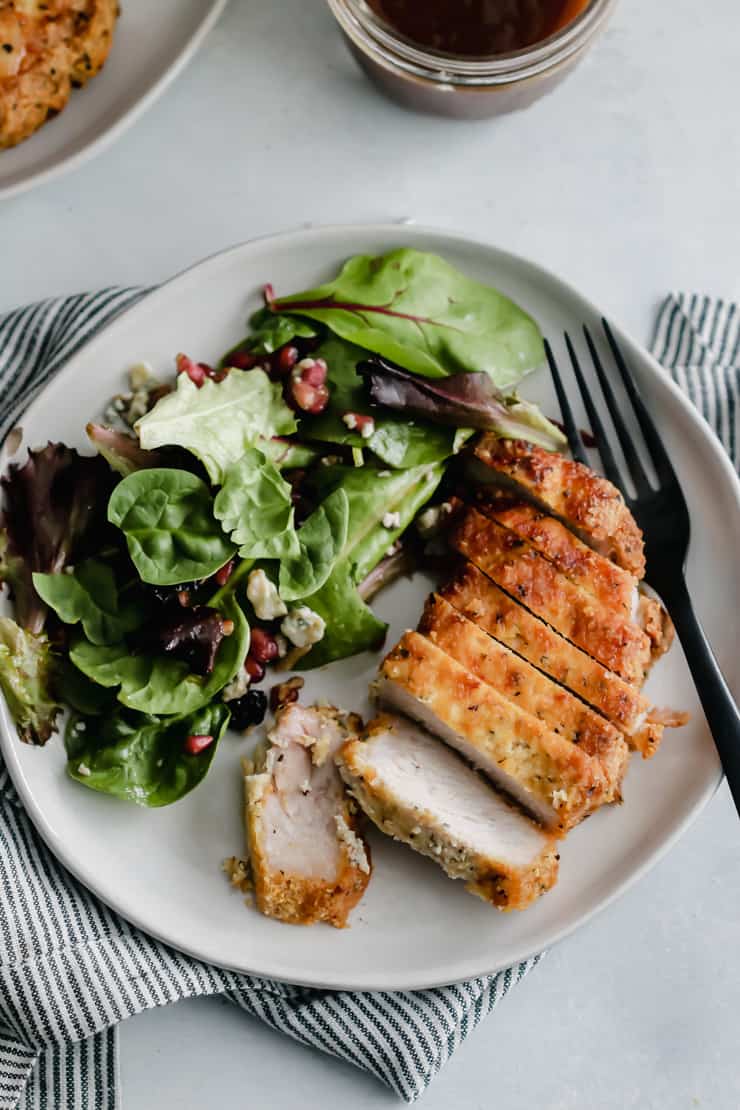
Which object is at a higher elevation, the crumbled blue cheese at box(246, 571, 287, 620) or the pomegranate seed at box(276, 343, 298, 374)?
the pomegranate seed at box(276, 343, 298, 374)

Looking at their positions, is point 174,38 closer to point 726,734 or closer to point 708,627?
point 708,627

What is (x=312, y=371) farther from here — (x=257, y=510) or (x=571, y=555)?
(x=571, y=555)

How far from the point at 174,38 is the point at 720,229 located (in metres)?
1.65

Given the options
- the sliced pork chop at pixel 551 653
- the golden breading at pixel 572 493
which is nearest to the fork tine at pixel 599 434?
the golden breading at pixel 572 493

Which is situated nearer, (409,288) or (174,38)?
(409,288)

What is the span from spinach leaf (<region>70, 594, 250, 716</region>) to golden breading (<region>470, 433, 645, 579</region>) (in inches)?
29.6

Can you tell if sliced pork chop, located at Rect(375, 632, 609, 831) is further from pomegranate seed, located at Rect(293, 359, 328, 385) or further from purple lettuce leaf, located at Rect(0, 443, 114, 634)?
purple lettuce leaf, located at Rect(0, 443, 114, 634)

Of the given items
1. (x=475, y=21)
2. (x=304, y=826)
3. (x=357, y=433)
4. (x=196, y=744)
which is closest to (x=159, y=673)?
(x=196, y=744)

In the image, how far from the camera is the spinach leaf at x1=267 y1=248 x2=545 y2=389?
9.72 ft

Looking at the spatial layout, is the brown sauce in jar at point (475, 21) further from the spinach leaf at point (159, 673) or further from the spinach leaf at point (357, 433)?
the spinach leaf at point (159, 673)

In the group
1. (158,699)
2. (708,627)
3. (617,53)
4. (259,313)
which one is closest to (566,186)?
(617,53)

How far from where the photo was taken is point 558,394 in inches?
121

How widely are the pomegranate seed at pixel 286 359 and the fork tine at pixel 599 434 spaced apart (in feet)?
2.41

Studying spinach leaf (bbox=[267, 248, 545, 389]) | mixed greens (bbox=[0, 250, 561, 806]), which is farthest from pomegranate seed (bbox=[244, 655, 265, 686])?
spinach leaf (bbox=[267, 248, 545, 389])
